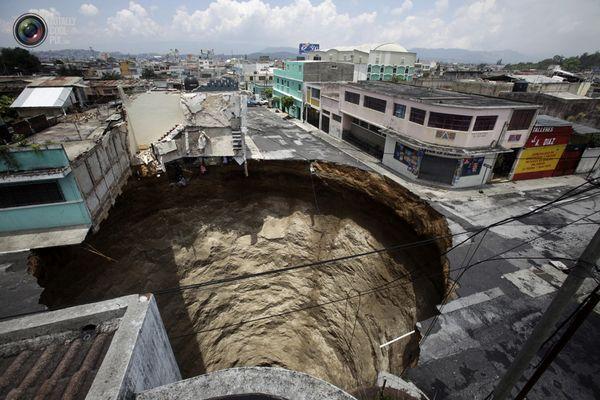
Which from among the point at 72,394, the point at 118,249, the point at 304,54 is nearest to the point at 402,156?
the point at 118,249

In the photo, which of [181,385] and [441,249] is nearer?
[181,385]

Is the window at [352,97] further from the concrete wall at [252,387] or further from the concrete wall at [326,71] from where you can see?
the concrete wall at [252,387]

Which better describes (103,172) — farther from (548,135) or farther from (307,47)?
(307,47)

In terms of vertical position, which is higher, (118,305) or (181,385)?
(118,305)

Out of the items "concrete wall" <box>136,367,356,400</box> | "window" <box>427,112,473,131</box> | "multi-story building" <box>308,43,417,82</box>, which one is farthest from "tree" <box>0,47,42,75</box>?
"concrete wall" <box>136,367,356,400</box>

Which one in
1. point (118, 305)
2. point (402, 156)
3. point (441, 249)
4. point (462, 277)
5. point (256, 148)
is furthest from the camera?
point (256, 148)

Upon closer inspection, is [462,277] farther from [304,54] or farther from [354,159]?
[304,54]
